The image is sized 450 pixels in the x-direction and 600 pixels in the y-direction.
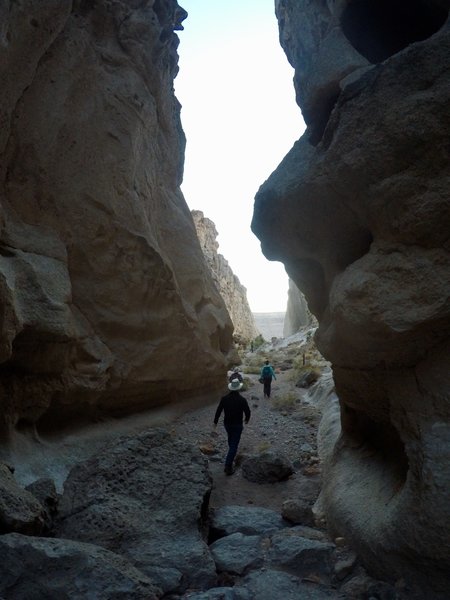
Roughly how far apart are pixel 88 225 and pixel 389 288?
637cm

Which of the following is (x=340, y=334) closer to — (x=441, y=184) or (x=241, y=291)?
(x=441, y=184)

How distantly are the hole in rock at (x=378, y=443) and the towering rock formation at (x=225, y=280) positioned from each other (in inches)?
1390

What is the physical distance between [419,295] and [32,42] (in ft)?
23.4

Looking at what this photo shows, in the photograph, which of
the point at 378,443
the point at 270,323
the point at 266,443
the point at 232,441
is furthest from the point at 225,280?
the point at 270,323

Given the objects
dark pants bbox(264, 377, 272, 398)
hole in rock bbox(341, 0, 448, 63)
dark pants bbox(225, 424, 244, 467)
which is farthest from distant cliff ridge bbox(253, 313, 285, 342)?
hole in rock bbox(341, 0, 448, 63)

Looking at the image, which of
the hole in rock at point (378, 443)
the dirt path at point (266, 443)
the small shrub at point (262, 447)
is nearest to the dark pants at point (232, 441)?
the dirt path at point (266, 443)

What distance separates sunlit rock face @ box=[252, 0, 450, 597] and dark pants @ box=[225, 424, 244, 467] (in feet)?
6.10

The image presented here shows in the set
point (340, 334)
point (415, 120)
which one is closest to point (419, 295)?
point (340, 334)

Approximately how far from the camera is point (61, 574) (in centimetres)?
341

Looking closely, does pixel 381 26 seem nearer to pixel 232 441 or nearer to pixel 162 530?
pixel 232 441

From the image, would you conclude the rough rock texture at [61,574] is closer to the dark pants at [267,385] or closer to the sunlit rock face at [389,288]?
the sunlit rock face at [389,288]

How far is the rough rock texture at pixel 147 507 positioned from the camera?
426 centimetres

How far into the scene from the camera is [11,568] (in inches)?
133

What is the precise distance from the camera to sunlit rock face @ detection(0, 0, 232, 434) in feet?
23.0
